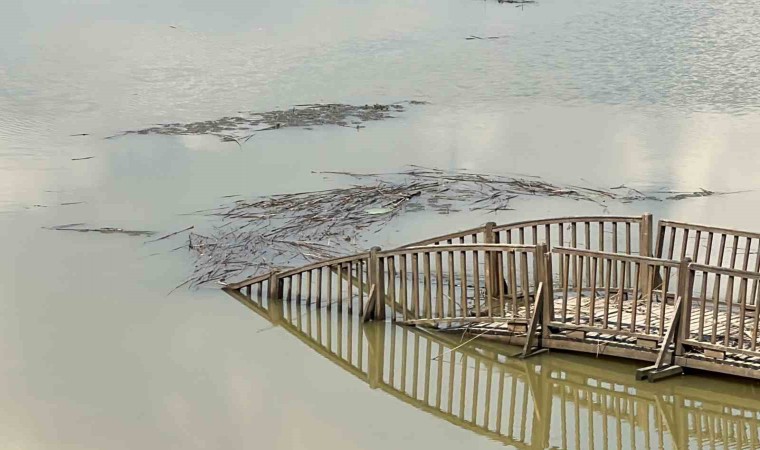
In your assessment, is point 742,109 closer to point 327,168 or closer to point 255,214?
point 327,168

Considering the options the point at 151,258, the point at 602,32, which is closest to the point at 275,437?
the point at 151,258

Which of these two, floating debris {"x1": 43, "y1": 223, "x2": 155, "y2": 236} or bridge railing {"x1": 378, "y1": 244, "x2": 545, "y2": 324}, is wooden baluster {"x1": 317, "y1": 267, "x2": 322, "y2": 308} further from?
floating debris {"x1": 43, "y1": 223, "x2": 155, "y2": 236}

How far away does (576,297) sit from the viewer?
1111cm

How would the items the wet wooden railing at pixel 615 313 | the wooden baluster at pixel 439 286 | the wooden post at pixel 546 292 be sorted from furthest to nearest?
the wooden baluster at pixel 439 286 → the wooden post at pixel 546 292 → the wet wooden railing at pixel 615 313

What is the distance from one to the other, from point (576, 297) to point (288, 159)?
350 inches

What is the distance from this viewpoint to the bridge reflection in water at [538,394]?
995 centimetres

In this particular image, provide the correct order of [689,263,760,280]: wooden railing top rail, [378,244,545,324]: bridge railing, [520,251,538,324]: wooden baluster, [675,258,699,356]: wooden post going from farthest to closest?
[378,244,545,324]: bridge railing → [520,251,538,324]: wooden baluster → [675,258,699,356]: wooden post → [689,263,760,280]: wooden railing top rail

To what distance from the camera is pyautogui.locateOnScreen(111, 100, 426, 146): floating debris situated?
21.3 metres

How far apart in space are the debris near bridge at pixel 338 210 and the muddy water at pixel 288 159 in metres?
0.40

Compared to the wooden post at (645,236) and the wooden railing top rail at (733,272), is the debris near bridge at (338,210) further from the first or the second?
the wooden railing top rail at (733,272)

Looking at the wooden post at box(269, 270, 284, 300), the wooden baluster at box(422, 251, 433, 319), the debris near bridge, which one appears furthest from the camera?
the debris near bridge

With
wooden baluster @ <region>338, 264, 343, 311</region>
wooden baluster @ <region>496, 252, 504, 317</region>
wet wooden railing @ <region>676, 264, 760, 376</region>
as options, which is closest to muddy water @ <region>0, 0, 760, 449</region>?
wet wooden railing @ <region>676, 264, 760, 376</region>

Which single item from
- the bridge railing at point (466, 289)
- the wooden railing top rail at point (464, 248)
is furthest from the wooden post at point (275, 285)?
the wooden railing top rail at point (464, 248)

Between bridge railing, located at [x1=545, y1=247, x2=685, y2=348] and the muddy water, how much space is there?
Answer: 17.3 inches
